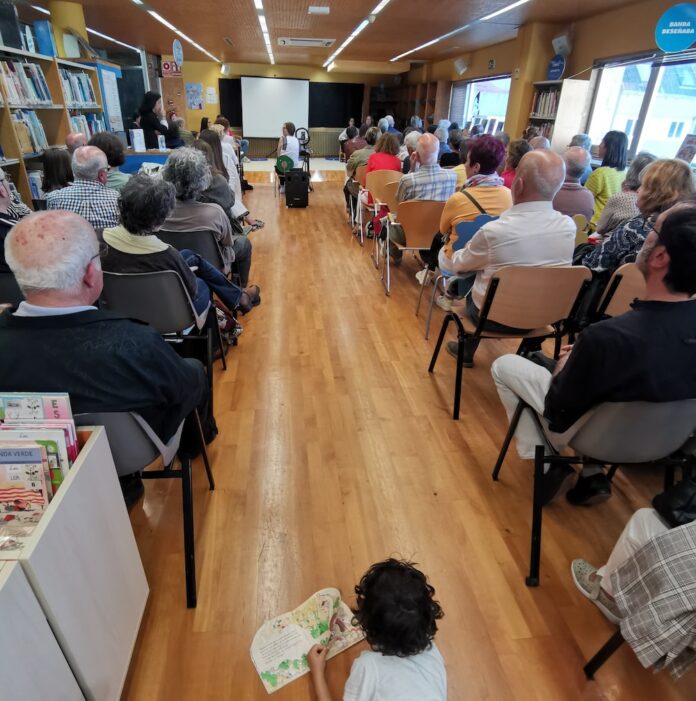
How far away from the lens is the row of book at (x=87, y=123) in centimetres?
446

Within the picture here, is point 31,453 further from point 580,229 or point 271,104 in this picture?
point 271,104

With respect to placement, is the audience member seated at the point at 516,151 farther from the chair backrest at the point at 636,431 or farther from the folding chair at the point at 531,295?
the chair backrest at the point at 636,431

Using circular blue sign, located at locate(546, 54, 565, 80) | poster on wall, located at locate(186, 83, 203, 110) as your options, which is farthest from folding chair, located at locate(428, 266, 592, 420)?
poster on wall, located at locate(186, 83, 203, 110)

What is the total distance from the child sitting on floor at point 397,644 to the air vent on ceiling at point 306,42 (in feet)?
31.8

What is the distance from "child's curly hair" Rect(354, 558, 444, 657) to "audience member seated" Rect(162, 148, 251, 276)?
2.23m

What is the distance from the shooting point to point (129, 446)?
4.09 feet

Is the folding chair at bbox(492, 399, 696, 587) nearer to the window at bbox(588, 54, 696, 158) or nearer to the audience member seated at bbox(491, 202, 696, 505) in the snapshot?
the audience member seated at bbox(491, 202, 696, 505)

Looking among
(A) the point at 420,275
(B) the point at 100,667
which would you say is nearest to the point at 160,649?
(B) the point at 100,667

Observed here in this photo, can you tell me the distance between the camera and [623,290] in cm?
219

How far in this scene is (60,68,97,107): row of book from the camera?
4.33 meters

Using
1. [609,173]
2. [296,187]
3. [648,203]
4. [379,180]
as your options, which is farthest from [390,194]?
[296,187]

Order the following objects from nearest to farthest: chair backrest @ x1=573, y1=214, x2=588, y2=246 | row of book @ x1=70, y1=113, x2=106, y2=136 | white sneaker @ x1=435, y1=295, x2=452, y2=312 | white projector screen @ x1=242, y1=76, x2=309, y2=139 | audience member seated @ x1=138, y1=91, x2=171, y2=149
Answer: white sneaker @ x1=435, y1=295, x2=452, y2=312 < chair backrest @ x1=573, y1=214, x2=588, y2=246 < row of book @ x1=70, y1=113, x2=106, y2=136 < audience member seated @ x1=138, y1=91, x2=171, y2=149 < white projector screen @ x1=242, y1=76, x2=309, y2=139

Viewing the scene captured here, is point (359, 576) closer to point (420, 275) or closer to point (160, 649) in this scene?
point (160, 649)

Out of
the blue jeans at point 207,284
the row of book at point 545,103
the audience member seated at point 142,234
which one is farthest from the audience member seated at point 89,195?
the row of book at point 545,103
